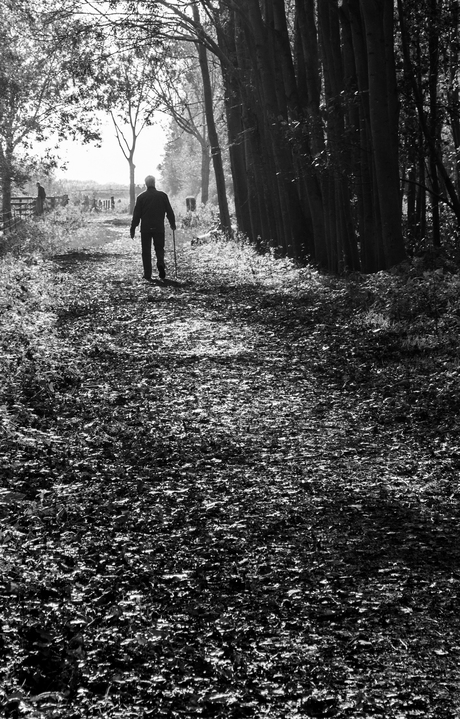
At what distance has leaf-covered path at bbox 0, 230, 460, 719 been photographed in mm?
3137

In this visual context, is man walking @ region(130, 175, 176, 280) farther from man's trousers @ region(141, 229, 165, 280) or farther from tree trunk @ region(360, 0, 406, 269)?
tree trunk @ region(360, 0, 406, 269)

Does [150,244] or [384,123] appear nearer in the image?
[384,123]

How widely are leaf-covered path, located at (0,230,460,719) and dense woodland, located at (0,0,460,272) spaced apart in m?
6.00

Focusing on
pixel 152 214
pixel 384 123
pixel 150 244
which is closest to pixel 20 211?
pixel 152 214

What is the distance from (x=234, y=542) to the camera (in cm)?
448

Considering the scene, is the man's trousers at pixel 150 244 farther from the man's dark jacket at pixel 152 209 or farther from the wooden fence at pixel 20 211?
the wooden fence at pixel 20 211

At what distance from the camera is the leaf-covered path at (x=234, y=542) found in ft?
10.3

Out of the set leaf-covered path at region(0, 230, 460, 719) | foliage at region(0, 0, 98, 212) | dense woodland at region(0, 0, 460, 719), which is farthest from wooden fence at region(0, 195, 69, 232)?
leaf-covered path at region(0, 230, 460, 719)

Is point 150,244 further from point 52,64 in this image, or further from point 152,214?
point 52,64

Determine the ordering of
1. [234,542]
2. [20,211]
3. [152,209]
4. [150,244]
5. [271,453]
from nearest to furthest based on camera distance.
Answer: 1. [234,542]
2. [271,453]
3. [150,244]
4. [152,209]
5. [20,211]

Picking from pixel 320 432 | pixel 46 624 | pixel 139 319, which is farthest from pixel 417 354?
pixel 46 624

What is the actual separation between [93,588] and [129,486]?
1.48 meters

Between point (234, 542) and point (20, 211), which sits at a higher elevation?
point (20, 211)

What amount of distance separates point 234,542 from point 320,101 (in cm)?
1520
